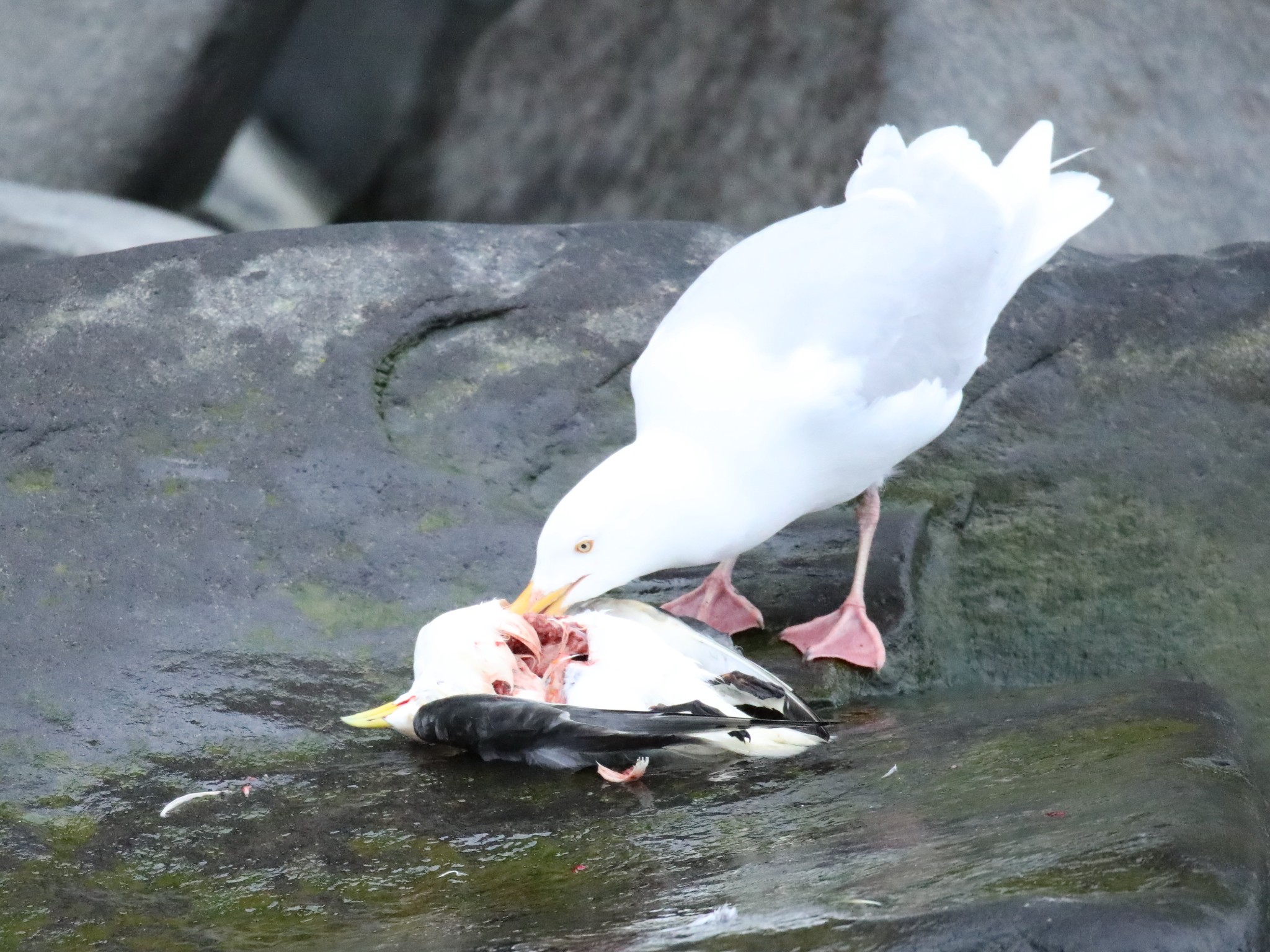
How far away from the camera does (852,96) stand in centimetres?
721

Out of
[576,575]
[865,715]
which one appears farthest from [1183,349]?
[576,575]

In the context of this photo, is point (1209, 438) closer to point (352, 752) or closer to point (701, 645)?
point (701, 645)

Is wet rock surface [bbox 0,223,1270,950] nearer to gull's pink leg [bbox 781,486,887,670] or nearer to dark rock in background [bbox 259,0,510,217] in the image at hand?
gull's pink leg [bbox 781,486,887,670]

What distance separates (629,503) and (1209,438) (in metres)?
1.94

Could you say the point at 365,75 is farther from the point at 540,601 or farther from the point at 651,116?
the point at 540,601

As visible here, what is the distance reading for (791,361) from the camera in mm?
3893

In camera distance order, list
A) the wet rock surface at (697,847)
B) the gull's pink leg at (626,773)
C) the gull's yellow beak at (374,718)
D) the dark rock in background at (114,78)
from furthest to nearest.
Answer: the dark rock in background at (114,78)
the gull's yellow beak at (374,718)
the gull's pink leg at (626,773)
the wet rock surface at (697,847)

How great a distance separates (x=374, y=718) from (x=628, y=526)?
29.5 inches

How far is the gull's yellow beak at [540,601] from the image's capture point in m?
3.61

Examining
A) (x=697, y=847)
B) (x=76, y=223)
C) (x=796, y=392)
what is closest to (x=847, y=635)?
(x=796, y=392)

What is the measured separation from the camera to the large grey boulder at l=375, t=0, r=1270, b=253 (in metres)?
7.18

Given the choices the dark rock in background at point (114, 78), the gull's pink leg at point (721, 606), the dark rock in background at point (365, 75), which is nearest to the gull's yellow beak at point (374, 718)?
the gull's pink leg at point (721, 606)

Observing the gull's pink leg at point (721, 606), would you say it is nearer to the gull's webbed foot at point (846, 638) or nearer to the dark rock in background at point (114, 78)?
the gull's webbed foot at point (846, 638)

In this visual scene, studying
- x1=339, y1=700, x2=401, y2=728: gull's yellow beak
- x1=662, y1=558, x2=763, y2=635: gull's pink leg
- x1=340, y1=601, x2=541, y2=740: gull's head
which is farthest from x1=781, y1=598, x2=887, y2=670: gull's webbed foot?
x1=339, y1=700, x2=401, y2=728: gull's yellow beak
